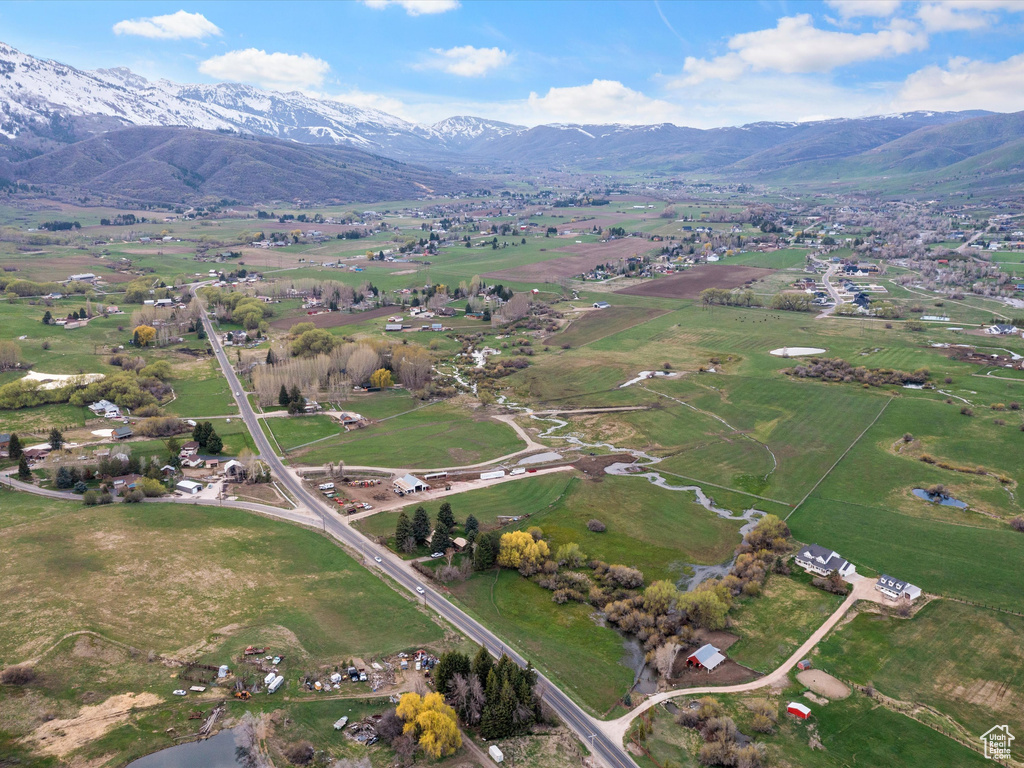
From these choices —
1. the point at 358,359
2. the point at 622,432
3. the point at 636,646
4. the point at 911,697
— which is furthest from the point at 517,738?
the point at 358,359

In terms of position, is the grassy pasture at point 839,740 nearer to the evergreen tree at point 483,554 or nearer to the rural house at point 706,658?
the rural house at point 706,658

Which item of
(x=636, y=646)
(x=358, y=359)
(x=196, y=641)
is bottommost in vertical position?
(x=636, y=646)

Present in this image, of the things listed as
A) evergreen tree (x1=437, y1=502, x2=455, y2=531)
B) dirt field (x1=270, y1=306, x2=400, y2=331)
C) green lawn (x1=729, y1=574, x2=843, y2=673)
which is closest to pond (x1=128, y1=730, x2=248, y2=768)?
evergreen tree (x1=437, y1=502, x2=455, y2=531)

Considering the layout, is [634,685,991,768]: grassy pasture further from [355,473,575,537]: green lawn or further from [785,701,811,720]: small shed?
[355,473,575,537]: green lawn

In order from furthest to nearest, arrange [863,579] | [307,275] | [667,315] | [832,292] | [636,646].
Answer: [307,275] < [832,292] < [667,315] < [863,579] < [636,646]

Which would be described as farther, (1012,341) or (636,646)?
(1012,341)

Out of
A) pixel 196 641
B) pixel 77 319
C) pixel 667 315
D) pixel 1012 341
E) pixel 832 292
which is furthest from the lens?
pixel 832 292

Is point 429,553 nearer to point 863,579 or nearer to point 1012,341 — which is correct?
point 863,579
